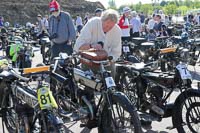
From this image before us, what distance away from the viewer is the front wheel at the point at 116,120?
16.1ft

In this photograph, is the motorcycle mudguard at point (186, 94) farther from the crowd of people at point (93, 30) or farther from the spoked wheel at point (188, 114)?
the crowd of people at point (93, 30)

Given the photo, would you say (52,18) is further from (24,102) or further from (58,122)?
(58,122)

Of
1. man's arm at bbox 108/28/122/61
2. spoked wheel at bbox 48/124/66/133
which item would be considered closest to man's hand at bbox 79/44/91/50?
man's arm at bbox 108/28/122/61

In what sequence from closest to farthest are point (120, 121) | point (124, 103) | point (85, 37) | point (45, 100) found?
point (45, 100) → point (124, 103) → point (120, 121) → point (85, 37)

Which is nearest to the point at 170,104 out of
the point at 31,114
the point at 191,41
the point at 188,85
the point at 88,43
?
the point at 188,85

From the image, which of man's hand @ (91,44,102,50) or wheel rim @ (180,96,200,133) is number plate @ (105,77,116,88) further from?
wheel rim @ (180,96,200,133)

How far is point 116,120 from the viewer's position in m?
5.08

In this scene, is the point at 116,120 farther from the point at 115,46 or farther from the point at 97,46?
the point at 115,46

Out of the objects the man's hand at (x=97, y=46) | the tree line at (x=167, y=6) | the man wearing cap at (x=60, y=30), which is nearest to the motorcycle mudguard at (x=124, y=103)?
the man's hand at (x=97, y=46)

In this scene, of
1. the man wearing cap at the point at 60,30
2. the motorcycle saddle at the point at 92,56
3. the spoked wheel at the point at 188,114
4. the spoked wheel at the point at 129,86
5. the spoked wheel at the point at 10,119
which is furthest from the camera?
the man wearing cap at the point at 60,30

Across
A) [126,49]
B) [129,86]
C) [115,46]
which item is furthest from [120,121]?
[126,49]

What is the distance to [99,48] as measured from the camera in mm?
5758

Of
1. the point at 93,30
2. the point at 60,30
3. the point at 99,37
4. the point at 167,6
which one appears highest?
the point at 93,30

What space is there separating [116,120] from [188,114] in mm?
1091
